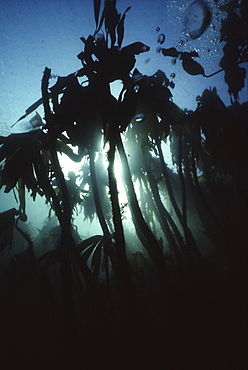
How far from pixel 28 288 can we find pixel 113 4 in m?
14.4

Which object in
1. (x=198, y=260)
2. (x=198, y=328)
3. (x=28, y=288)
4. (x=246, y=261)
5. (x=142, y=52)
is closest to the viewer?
(x=142, y=52)

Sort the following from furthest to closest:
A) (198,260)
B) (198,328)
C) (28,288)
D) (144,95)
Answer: (28,288), (198,260), (144,95), (198,328)

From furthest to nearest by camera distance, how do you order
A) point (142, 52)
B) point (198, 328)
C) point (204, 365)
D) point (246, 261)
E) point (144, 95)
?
point (246, 261)
point (144, 95)
point (198, 328)
point (142, 52)
point (204, 365)

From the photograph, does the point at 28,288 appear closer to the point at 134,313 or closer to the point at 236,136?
the point at 134,313

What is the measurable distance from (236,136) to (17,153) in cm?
623

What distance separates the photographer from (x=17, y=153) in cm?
324

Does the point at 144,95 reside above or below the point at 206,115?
below

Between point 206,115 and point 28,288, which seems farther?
point 28,288

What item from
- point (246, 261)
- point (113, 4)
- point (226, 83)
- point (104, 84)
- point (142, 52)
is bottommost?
point (246, 261)

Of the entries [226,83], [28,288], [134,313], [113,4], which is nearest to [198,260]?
[134,313]

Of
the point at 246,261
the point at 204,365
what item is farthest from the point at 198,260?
the point at 204,365

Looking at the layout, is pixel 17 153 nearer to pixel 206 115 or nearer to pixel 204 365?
pixel 204 365

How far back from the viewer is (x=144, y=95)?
3.19 meters

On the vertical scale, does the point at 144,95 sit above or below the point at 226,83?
below
